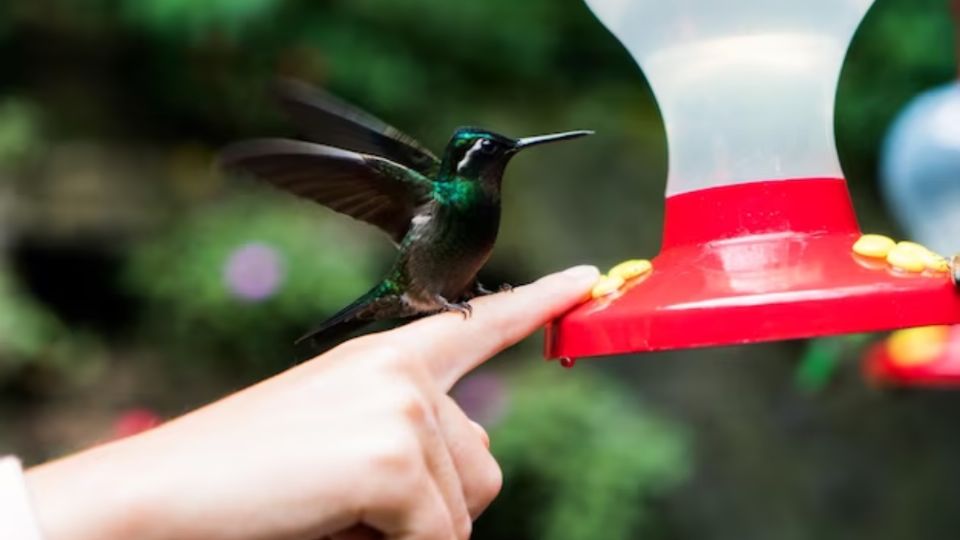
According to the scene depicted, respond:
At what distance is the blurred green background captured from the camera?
13.0ft

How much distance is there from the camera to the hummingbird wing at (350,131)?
4.96 ft

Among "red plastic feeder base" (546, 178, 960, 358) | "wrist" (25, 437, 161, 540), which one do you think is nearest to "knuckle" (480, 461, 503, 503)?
"red plastic feeder base" (546, 178, 960, 358)

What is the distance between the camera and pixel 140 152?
4.91 meters

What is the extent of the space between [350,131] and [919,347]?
2016 mm

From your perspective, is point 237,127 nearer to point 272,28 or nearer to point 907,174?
point 272,28

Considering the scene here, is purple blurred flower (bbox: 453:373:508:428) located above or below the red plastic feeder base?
below

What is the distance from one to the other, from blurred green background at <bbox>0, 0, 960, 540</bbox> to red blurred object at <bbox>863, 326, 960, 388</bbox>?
2.99 feet

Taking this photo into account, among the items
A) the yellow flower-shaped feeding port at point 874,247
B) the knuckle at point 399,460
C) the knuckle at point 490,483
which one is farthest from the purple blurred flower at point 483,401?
the knuckle at point 399,460

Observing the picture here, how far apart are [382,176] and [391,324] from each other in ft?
5.51

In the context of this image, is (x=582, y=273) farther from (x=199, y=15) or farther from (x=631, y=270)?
(x=199, y=15)

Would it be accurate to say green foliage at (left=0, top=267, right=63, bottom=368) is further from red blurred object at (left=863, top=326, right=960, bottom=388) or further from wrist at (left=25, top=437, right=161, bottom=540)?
wrist at (left=25, top=437, right=161, bottom=540)

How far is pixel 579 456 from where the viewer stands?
3988 millimetres

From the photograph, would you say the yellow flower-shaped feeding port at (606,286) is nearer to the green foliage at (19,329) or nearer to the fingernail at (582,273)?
the fingernail at (582,273)

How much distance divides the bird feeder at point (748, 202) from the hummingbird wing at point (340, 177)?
258 millimetres
